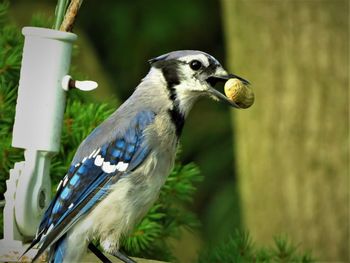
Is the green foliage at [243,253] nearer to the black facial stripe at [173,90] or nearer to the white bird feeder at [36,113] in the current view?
the black facial stripe at [173,90]

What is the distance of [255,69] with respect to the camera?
13.7ft

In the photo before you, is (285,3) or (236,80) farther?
(285,3)

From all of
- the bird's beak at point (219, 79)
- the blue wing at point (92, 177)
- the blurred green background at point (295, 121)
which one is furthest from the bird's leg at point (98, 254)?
the blurred green background at point (295, 121)

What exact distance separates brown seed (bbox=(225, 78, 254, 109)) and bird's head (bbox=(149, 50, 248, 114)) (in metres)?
0.01

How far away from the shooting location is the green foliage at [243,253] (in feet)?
8.54

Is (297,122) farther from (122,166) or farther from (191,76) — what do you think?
(122,166)

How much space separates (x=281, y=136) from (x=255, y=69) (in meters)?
0.32

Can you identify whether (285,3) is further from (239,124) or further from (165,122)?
(165,122)

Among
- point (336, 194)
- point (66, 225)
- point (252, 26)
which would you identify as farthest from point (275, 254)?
point (252, 26)

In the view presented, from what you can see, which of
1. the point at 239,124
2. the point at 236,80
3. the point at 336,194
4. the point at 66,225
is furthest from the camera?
the point at 239,124

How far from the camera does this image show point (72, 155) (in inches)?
105

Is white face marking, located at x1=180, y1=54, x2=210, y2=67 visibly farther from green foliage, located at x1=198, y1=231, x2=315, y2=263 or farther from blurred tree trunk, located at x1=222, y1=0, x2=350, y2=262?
blurred tree trunk, located at x1=222, y1=0, x2=350, y2=262

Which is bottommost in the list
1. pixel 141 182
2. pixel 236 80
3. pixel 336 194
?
pixel 336 194

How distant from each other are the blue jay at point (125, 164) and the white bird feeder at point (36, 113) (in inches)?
3.0
